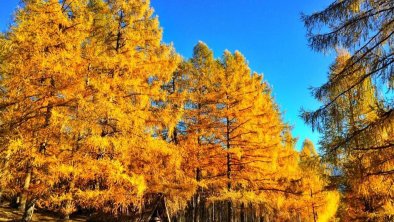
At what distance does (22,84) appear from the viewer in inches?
337

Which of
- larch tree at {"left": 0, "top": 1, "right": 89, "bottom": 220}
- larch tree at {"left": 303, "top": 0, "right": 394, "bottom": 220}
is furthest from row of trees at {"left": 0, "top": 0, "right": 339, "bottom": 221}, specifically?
larch tree at {"left": 303, "top": 0, "right": 394, "bottom": 220}

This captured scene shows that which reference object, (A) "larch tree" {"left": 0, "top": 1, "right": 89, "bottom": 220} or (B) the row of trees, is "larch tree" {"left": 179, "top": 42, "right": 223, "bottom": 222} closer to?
(B) the row of trees

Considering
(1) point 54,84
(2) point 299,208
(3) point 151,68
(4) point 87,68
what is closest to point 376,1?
(3) point 151,68

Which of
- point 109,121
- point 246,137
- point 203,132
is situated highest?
point 203,132

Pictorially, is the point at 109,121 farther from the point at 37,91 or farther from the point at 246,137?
the point at 246,137

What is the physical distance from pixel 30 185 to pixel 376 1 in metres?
9.35

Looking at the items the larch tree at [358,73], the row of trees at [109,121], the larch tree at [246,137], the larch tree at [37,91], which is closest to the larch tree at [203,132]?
the row of trees at [109,121]

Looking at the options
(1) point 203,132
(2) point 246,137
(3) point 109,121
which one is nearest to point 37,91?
(3) point 109,121

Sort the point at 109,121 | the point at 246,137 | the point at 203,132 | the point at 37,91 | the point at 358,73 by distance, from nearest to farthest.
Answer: the point at 358,73 < the point at 37,91 < the point at 109,121 < the point at 203,132 < the point at 246,137

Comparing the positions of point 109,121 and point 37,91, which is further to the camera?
point 109,121

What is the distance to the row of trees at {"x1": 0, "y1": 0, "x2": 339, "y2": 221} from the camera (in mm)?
8500

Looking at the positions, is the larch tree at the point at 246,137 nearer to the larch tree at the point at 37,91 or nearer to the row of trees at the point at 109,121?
the row of trees at the point at 109,121

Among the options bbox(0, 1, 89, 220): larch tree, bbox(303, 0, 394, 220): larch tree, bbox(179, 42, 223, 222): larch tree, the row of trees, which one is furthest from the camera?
bbox(179, 42, 223, 222): larch tree

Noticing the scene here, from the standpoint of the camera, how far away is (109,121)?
9.63m
